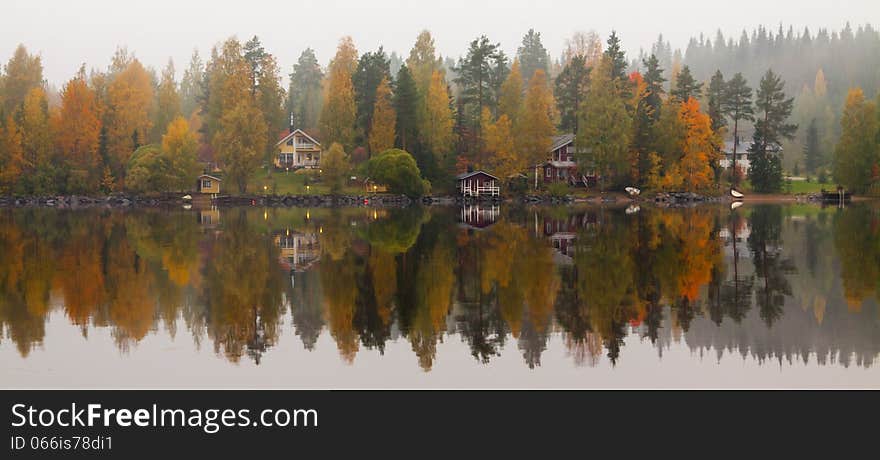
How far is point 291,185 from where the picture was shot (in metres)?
107

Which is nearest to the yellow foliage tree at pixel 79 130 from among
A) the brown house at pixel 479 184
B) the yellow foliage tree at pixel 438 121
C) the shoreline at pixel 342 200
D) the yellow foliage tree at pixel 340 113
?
the shoreline at pixel 342 200

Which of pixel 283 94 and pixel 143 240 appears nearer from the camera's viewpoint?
pixel 143 240

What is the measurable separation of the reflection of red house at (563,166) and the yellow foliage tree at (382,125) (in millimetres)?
20633

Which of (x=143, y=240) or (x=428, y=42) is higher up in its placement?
(x=428, y=42)

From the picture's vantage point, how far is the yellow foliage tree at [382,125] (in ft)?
347

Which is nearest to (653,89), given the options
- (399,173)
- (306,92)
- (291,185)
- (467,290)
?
(399,173)

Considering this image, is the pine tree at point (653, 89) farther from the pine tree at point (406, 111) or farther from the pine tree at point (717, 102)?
the pine tree at point (406, 111)

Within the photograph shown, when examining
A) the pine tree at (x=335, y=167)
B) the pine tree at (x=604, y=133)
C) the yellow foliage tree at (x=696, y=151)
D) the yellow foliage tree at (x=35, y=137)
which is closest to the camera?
the pine tree at (x=335, y=167)

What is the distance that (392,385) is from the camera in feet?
45.5

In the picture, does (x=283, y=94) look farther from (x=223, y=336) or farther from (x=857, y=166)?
(x=223, y=336)

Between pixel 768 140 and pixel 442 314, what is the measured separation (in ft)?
342

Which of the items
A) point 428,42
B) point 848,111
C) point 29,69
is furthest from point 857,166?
point 29,69

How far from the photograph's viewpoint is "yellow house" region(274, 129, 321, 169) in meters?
118
